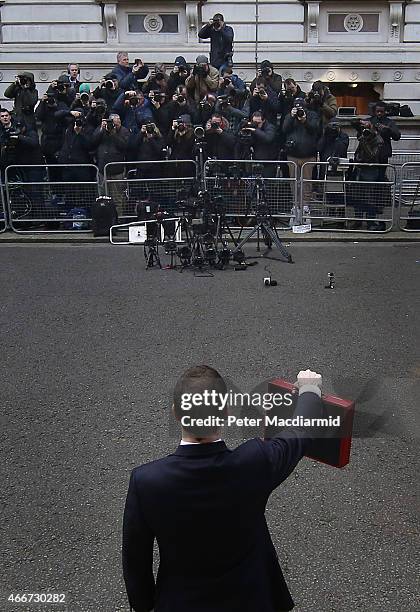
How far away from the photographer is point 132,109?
46.0ft

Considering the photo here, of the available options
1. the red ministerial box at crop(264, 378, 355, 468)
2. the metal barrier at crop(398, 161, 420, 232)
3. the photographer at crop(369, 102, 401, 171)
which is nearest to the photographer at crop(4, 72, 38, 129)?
the photographer at crop(369, 102, 401, 171)

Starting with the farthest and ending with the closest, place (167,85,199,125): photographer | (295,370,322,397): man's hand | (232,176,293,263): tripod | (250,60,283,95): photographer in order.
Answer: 1. (250,60,283,95): photographer
2. (167,85,199,125): photographer
3. (232,176,293,263): tripod
4. (295,370,322,397): man's hand

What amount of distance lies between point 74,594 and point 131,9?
2136 centimetres

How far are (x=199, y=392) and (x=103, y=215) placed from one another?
1084 centimetres

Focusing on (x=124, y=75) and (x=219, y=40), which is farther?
(x=219, y=40)

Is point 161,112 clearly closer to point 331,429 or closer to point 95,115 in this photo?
point 95,115

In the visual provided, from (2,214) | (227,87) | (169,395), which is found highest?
(227,87)

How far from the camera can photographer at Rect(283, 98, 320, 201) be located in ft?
42.8

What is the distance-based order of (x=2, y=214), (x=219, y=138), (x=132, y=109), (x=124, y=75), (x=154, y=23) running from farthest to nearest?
(x=154, y=23) → (x=124, y=75) → (x=132, y=109) → (x=2, y=214) → (x=219, y=138)

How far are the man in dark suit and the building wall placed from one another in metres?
21.2

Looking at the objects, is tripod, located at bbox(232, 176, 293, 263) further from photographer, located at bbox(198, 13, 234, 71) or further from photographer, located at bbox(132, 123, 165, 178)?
photographer, located at bbox(198, 13, 234, 71)

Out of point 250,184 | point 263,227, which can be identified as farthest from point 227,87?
point 263,227

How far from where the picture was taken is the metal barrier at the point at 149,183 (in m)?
12.8

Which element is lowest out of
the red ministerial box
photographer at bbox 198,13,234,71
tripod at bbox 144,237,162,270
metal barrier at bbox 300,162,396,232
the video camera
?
tripod at bbox 144,237,162,270
